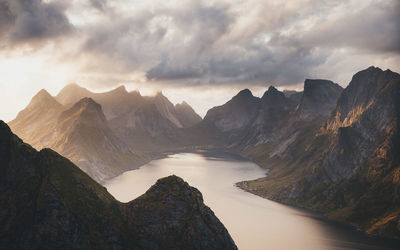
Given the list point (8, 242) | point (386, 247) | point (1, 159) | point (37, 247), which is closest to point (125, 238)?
point (37, 247)

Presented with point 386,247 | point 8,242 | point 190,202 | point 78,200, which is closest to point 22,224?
point 8,242

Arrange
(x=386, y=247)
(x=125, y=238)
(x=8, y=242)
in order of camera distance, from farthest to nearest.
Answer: (x=386, y=247) → (x=125, y=238) → (x=8, y=242)

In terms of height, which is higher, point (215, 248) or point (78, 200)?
point (78, 200)

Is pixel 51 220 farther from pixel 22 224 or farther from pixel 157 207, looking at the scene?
pixel 157 207

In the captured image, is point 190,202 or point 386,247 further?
point 386,247

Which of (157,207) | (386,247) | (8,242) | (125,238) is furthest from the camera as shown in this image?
(386,247)

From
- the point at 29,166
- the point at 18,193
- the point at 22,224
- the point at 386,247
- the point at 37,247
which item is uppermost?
the point at 29,166
